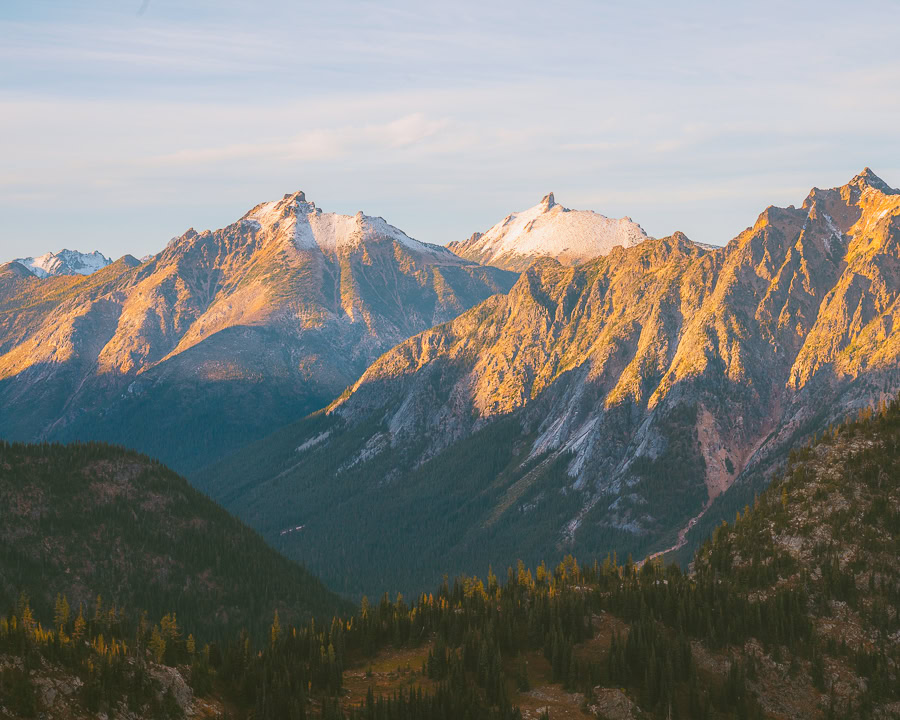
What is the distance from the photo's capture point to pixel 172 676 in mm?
146750

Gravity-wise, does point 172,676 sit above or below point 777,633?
above

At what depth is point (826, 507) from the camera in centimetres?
19662

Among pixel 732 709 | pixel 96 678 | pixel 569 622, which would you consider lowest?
pixel 732 709

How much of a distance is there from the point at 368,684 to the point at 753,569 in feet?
229

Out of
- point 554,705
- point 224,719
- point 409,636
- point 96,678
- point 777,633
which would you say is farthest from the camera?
point 409,636

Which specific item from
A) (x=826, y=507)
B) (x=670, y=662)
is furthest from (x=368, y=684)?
(x=826, y=507)

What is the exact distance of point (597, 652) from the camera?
174375 millimetres

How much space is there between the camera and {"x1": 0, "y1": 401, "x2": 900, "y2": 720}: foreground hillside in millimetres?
149500

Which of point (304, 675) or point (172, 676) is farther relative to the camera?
point (304, 675)

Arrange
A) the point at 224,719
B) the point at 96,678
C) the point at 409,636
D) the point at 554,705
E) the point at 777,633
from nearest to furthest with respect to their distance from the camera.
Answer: the point at 96,678, the point at 224,719, the point at 554,705, the point at 777,633, the point at 409,636

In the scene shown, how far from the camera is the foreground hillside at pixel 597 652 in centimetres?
14950

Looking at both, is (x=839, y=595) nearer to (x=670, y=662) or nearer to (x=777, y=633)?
(x=777, y=633)

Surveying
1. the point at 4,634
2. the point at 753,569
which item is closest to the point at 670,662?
the point at 753,569

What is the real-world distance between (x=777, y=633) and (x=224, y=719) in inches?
3383
